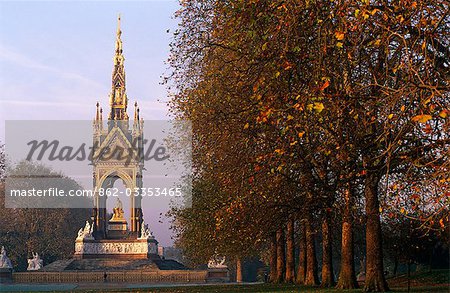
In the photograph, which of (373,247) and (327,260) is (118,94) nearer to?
(327,260)

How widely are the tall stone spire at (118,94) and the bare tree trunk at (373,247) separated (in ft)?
173

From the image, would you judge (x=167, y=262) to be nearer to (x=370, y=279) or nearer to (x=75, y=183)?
(x=75, y=183)

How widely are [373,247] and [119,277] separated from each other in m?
38.8

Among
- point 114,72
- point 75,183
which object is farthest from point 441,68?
point 75,183

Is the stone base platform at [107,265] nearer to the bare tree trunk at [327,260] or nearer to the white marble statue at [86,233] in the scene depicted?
the white marble statue at [86,233]

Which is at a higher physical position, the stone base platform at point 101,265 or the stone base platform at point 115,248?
the stone base platform at point 115,248

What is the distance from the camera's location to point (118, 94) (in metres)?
78.1

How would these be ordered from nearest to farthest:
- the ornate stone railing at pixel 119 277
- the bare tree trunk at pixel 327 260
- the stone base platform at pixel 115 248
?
the bare tree trunk at pixel 327 260
the ornate stone railing at pixel 119 277
the stone base platform at pixel 115 248

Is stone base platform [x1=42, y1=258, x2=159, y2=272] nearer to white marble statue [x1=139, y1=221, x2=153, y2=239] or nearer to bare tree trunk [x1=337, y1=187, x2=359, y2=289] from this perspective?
white marble statue [x1=139, y1=221, x2=153, y2=239]

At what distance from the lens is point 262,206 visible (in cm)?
2481

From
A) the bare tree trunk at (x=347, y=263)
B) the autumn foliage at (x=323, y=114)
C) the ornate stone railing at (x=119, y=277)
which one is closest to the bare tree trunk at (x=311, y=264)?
the autumn foliage at (x=323, y=114)

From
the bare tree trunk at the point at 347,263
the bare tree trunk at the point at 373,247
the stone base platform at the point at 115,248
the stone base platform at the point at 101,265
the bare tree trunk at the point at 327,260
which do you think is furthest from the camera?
the stone base platform at the point at 115,248

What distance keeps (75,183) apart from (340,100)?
9526 cm

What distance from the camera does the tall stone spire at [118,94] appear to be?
255ft
